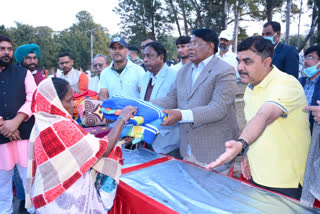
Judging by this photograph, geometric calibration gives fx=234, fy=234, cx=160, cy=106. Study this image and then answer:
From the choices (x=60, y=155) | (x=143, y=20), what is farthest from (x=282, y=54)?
(x=143, y=20)

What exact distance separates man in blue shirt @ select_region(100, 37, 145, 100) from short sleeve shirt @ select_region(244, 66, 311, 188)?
6.89ft

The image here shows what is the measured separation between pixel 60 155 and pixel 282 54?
333 cm

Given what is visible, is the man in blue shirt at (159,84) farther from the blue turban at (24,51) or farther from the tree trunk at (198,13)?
the tree trunk at (198,13)

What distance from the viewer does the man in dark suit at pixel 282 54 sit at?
134 inches

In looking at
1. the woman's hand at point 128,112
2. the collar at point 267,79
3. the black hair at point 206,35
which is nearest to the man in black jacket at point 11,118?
the woman's hand at point 128,112

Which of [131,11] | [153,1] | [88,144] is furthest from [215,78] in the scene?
[131,11]

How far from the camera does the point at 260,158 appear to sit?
66.8 inches

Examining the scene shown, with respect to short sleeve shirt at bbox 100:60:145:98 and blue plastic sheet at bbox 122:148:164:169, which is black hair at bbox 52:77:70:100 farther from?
short sleeve shirt at bbox 100:60:145:98

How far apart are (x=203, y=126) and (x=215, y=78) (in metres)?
0.48

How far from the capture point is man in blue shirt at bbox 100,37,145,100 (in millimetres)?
3441

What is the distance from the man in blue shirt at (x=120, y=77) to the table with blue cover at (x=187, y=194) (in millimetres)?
1570

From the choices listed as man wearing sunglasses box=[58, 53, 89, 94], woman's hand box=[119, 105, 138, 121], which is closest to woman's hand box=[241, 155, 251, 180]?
woman's hand box=[119, 105, 138, 121]

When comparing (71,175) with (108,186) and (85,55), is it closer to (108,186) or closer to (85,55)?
(108,186)

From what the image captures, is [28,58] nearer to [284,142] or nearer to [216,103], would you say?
[216,103]
